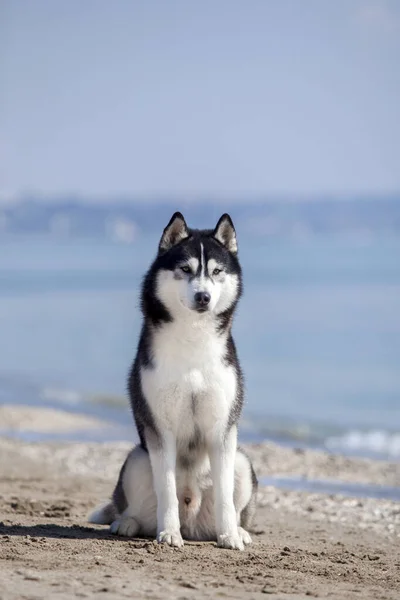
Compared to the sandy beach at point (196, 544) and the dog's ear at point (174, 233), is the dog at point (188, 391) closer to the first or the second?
the dog's ear at point (174, 233)

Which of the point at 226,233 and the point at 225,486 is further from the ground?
the point at 226,233

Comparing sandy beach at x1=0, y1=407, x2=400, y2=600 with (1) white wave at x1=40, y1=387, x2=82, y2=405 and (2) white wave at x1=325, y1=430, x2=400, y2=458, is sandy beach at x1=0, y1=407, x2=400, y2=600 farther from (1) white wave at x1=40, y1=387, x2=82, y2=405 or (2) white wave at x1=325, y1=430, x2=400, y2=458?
(1) white wave at x1=40, y1=387, x2=82, y2=405

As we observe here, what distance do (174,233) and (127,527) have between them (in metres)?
1.90

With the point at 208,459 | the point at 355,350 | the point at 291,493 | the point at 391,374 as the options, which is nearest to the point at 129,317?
the point at 355,350

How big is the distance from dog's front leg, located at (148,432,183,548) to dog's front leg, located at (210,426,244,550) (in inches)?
9.9

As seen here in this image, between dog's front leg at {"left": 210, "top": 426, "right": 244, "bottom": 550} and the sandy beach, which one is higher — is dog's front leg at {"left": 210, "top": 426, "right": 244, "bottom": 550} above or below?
above

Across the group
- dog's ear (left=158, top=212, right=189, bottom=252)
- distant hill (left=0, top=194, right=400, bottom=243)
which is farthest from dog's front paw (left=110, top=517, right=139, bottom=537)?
distant hill (left=0, top=194, right=400, bottom=243)

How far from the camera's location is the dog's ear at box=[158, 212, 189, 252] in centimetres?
725

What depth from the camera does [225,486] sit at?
23.5ft

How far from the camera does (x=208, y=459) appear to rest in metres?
7.31

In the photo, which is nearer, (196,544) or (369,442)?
(196,544)

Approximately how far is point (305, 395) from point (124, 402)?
2.68 m

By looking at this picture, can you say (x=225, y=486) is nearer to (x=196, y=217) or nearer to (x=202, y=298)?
(x=202, y=298)

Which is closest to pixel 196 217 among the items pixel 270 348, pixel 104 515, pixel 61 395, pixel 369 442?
pixel 270 348
